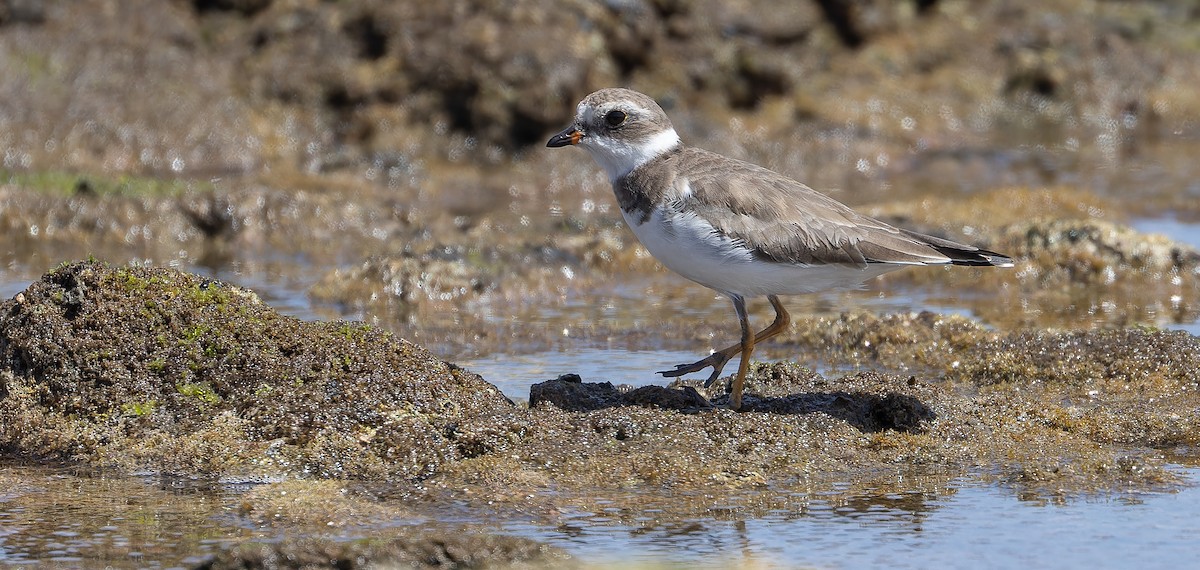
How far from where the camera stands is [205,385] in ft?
23.4

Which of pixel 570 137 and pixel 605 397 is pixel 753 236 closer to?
pixel 605 397

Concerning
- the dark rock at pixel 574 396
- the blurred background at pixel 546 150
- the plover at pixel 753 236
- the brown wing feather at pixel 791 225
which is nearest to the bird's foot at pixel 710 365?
the plover at pixel 753 236

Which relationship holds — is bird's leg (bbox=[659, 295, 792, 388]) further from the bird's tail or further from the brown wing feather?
the bird's tail

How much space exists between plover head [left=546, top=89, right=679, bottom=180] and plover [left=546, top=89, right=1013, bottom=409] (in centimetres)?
16

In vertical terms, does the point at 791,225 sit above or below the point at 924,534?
above

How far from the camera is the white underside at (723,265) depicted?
742 cm

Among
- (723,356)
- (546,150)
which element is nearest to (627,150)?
(723,356)

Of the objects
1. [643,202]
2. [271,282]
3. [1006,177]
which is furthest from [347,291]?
[1006,177]

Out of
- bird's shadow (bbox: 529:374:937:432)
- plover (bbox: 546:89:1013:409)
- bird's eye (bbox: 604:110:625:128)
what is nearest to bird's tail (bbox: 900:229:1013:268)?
plover (bbox: 546:89:1013:409)

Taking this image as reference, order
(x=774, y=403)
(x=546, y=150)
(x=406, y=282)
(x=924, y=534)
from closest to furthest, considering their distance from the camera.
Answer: (x=924, y=534)
(x=774, y=403)
(x=406, y=282)
(x=546, y=150)

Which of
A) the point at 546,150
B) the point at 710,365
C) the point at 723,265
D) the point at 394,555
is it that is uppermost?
the point at 546,150

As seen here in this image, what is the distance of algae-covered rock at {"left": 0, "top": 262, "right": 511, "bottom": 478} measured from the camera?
22.2 feet

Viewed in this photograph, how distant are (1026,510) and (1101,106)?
18.4 metres

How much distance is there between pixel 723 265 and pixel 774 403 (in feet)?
2.60
